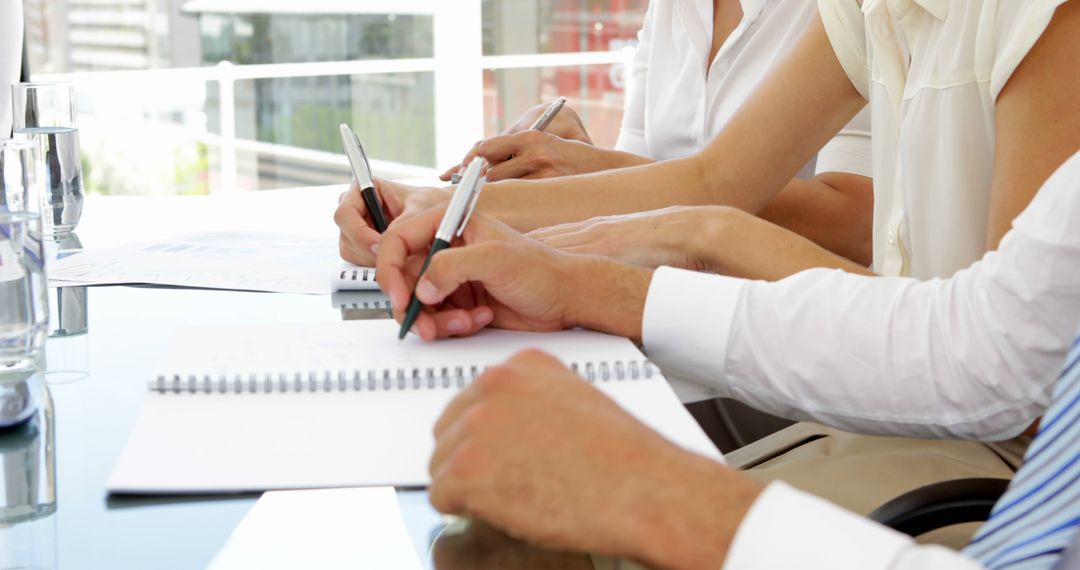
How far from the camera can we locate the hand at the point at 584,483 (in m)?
0.54

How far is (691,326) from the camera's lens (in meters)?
0.85

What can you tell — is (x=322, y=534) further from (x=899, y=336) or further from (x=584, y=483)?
(x=899, y=336)

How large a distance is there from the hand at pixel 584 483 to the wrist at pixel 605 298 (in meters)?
0.28

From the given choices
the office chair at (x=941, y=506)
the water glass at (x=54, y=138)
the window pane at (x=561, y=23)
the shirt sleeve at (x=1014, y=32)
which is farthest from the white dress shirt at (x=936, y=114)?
the window pane at (x=561, y=23)

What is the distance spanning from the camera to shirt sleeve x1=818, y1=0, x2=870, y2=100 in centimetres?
126

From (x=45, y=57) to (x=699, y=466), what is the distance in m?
9.79

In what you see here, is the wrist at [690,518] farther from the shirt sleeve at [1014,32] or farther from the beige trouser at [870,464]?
the shirt sleeve at [1014,32]

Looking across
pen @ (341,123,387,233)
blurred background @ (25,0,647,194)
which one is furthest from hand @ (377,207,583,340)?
blurred background @ (25,0,647,194)

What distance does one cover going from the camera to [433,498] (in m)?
0.56

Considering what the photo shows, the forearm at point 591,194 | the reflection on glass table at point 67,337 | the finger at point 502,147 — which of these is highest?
the finger at point 502,147

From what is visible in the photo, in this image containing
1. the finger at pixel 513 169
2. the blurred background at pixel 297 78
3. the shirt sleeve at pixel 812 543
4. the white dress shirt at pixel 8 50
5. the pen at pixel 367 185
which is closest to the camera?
the shirt sleeve at pixel 812 543

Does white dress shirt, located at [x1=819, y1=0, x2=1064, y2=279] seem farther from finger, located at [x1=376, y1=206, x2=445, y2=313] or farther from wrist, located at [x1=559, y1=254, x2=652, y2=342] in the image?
finger, located at [x1=376, y1=206, x2=445, y2=313]

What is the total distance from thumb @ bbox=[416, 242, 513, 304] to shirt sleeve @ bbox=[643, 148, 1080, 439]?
4.8 inches

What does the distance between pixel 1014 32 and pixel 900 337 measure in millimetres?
299
